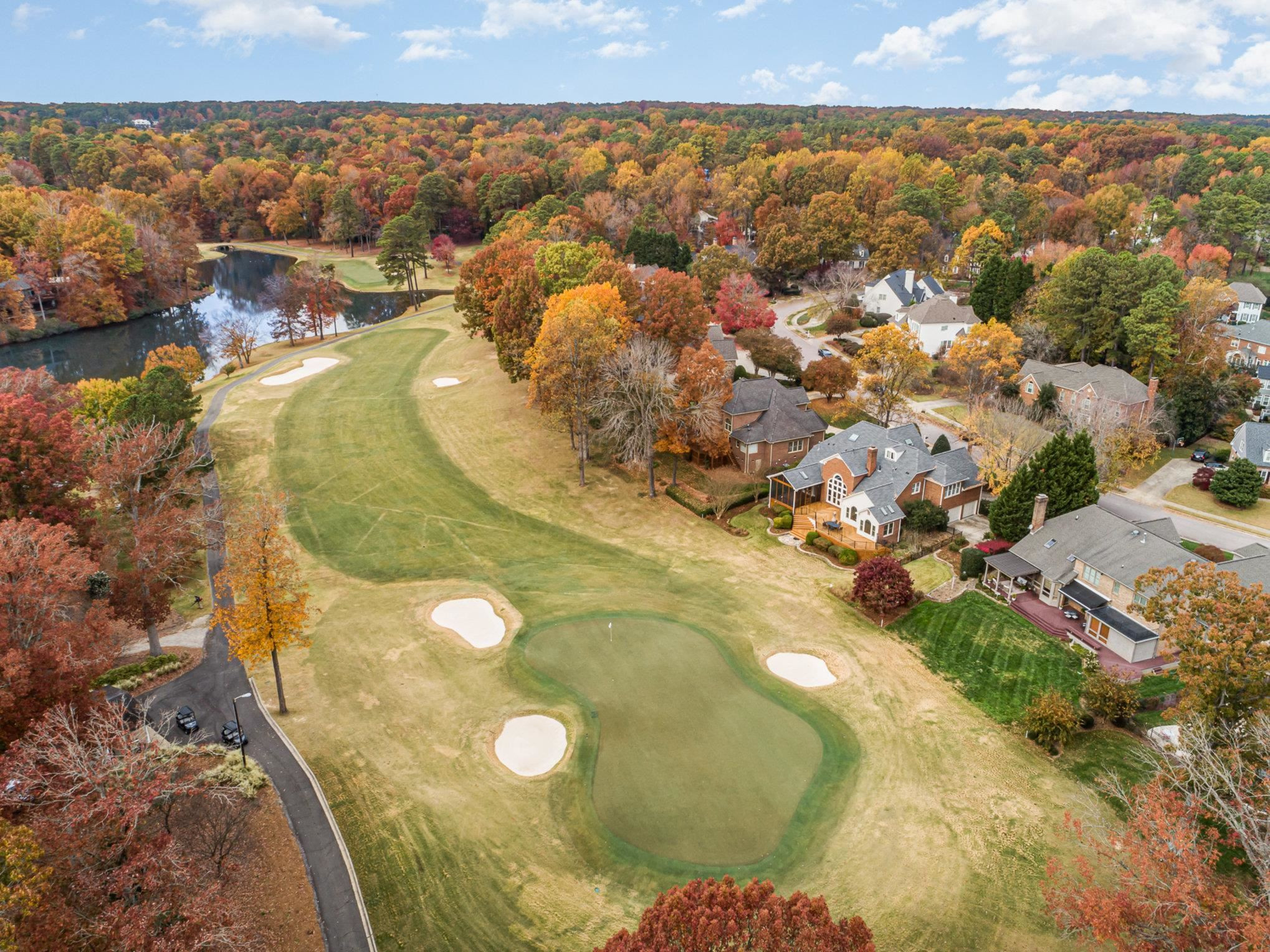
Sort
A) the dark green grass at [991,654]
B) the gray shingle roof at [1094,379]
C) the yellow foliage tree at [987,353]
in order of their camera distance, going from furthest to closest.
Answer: the yellow foliage tree at [987,353], the gray shingle roof at [1094,379], the dark green grass at [991,654]

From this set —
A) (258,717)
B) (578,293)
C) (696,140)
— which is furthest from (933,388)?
(696,140)

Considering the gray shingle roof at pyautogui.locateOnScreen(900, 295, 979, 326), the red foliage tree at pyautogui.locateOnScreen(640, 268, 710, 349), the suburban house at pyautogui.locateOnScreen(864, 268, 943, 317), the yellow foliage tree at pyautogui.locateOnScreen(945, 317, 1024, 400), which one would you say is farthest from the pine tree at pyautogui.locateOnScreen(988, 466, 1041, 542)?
the suburban house at pyautogui.locateOnScreen(864, 268, 943, 317)

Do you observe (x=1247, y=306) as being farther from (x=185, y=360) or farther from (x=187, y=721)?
(x=185, y=360)

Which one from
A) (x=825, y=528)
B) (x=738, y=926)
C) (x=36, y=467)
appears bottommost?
(x=825, y=528)

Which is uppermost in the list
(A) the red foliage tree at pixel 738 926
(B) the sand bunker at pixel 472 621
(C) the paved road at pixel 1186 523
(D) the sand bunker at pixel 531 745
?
(A) the red foliage tree at pixel 738 926

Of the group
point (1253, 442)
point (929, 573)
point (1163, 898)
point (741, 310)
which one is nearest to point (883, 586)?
point (929, 573)

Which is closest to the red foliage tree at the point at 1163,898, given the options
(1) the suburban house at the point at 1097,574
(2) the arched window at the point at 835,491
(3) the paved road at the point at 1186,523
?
(1) the suburban house at the point at 1097,574

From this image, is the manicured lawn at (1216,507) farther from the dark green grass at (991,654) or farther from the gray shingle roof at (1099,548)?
the dark green grass at (991,654)
